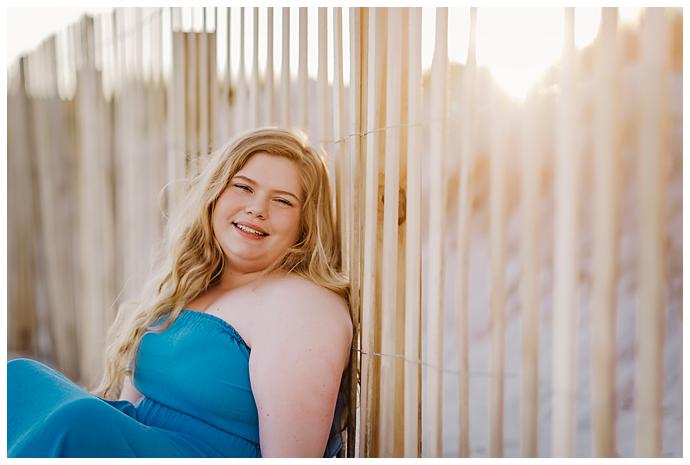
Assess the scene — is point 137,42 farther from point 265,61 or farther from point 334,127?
point 334,127

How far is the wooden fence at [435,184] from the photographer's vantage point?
1049 mm

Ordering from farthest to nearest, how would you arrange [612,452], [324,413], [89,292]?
[89,292] < [324,413] < [612,452]

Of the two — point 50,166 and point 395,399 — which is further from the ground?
point 50,166

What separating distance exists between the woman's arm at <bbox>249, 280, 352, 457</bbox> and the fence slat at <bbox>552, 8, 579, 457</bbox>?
0.46m

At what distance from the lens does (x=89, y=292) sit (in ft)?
9.10

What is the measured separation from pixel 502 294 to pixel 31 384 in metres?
0.95

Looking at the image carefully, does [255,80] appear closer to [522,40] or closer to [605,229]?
[522,40]

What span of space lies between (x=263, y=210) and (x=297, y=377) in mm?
364

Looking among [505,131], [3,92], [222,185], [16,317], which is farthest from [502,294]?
[16,317]

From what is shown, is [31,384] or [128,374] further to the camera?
[128,374]

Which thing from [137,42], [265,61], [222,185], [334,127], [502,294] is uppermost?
[137,42]

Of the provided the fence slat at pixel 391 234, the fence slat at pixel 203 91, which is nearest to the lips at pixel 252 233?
the fence slat at pixel 391 234

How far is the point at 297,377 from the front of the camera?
1.38m

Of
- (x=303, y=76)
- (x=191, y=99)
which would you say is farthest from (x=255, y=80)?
(x=191, y=99)
